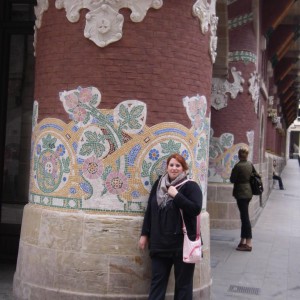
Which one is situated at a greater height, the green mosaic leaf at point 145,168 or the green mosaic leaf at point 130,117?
the green mosaic leaf at point 130,117

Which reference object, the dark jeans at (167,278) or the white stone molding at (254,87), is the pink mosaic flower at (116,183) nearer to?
the dark jeans at (167,278)

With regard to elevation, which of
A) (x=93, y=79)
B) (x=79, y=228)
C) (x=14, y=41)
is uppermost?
(x=14, y=41)

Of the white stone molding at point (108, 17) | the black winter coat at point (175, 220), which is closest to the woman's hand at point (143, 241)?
the black winter coat at point (175, 220)

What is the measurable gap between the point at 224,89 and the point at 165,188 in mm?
8155

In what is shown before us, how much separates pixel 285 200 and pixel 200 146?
1632cm

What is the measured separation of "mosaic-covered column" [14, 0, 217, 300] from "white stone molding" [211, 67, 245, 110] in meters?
7.05

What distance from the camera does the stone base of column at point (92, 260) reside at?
→ 239 inches

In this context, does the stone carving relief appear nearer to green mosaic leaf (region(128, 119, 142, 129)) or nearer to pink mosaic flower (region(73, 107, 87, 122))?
green mosaic leaf (region(128, 119, 142, 129))

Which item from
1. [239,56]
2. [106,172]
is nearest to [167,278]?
[106,172]

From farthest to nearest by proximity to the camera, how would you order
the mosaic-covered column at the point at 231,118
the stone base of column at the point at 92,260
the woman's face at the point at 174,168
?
1. the mosaic-covered column at the point at 231,118
2. the stone base of column at the point at 92,260
3. the woman's face at the point at 174,168

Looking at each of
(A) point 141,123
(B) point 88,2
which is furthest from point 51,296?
(B) point 88,2

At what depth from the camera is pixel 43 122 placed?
6543 mm

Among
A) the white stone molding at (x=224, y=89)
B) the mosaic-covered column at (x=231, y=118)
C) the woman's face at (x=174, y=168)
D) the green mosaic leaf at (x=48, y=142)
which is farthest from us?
the white stone molding at (x=224, y=89)

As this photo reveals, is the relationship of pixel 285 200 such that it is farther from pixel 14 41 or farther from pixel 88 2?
pixel 88 2
